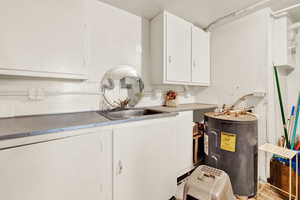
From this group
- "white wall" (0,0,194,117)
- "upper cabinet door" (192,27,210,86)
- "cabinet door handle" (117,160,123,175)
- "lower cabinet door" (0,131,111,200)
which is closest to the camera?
"lower cabinet door" (0,131,111,200)

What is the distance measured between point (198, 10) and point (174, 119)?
159 cm

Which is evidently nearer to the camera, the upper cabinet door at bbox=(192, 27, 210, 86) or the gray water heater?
the gray water heater

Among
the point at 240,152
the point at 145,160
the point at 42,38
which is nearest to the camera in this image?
the point at 42,38

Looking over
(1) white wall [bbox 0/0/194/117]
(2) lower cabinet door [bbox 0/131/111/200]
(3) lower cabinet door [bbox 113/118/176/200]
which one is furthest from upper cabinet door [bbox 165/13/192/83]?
(2) lower cabinet door [bbox 0/131/111/200]

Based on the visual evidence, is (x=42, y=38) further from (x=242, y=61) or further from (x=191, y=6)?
(x=242, y=61)

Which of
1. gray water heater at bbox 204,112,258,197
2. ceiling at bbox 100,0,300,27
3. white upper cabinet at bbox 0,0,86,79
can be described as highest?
ceiling at bbox 100,0,300,27

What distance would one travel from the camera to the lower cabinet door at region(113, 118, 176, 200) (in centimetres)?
111

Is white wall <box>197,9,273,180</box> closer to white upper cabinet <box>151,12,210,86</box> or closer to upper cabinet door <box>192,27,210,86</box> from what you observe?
upper cabinet door <box>192,27,210,86</box>

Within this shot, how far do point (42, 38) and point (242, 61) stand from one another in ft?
7.98

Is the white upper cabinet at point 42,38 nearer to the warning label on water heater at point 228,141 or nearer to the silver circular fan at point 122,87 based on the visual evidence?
the silver circular fan at point 122,87

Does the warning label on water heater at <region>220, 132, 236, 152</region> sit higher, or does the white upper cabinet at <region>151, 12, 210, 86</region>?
the white upper cabinet at <region>151, 12, 210, 86</region>

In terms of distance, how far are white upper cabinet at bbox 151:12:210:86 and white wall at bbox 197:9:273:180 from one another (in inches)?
10.8

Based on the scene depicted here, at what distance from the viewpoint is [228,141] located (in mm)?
1518

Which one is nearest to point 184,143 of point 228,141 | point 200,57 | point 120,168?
point 228,141
